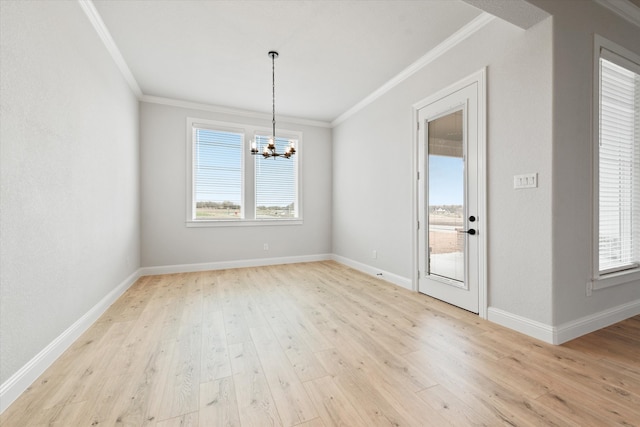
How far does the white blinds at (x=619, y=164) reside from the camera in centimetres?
267

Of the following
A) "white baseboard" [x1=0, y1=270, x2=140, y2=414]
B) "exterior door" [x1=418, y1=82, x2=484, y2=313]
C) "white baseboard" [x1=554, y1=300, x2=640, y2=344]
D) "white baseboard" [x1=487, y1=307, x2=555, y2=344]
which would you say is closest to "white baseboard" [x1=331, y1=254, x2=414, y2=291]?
"exterior door" [x1=418, y1=82, x2=484, y2=313]

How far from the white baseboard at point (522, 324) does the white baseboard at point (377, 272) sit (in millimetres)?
1204

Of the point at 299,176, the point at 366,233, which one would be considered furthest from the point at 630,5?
the point at 299,176

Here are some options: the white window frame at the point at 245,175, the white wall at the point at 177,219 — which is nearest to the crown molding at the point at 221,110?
the white wall at the point at 177,219

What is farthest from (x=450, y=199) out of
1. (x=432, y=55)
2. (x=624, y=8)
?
(x=624, y=8)

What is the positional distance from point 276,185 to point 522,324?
15.1ft

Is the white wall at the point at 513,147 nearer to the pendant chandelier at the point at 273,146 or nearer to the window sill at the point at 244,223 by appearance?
the pendant chandelier at the point at 273,146

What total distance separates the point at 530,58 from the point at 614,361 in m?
2.53

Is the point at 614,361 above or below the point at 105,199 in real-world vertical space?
below

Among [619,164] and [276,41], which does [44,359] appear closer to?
[276,41]

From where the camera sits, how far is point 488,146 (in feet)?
9.15

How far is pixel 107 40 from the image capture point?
3070mm

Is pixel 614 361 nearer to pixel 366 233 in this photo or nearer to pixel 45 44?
pixel 366 233

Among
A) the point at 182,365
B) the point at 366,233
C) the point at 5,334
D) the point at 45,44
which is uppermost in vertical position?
the point at 45,44
